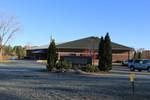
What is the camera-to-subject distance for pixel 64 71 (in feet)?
132

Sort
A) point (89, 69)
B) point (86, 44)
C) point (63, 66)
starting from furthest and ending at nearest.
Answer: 1. point (86, 44)
2. point (63, 66)
3. point (89, 69)

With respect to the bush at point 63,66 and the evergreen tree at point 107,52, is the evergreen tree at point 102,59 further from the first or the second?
the bush at point 63,66

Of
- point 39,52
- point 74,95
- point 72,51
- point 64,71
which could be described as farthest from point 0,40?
point 74,95

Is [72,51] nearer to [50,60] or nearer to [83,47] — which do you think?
[83,47]

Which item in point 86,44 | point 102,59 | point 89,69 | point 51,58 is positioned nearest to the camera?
point 89,69

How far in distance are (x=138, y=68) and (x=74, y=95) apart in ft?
120

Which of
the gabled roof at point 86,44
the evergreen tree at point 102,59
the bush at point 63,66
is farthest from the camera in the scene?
the gabled roof at point 86,44

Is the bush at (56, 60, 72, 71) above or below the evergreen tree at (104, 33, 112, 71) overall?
below

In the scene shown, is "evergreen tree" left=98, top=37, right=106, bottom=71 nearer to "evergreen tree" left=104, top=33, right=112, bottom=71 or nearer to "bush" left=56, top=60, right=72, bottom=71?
"evergreen tree" left=104, top=33, right=112, bottom=71

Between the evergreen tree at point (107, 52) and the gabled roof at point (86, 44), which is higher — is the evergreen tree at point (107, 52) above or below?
below

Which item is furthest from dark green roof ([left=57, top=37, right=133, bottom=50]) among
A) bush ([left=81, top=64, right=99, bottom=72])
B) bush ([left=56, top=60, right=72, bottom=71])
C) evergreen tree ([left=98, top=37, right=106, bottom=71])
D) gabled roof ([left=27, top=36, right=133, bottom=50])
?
bush ([left=81, top=64, right=99, bottom=72])

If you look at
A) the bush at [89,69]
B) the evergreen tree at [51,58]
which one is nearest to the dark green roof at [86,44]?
the evergreen tree at [51,58]

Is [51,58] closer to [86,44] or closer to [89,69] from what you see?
[89,69]

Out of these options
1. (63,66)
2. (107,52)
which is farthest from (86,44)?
(63,66)
